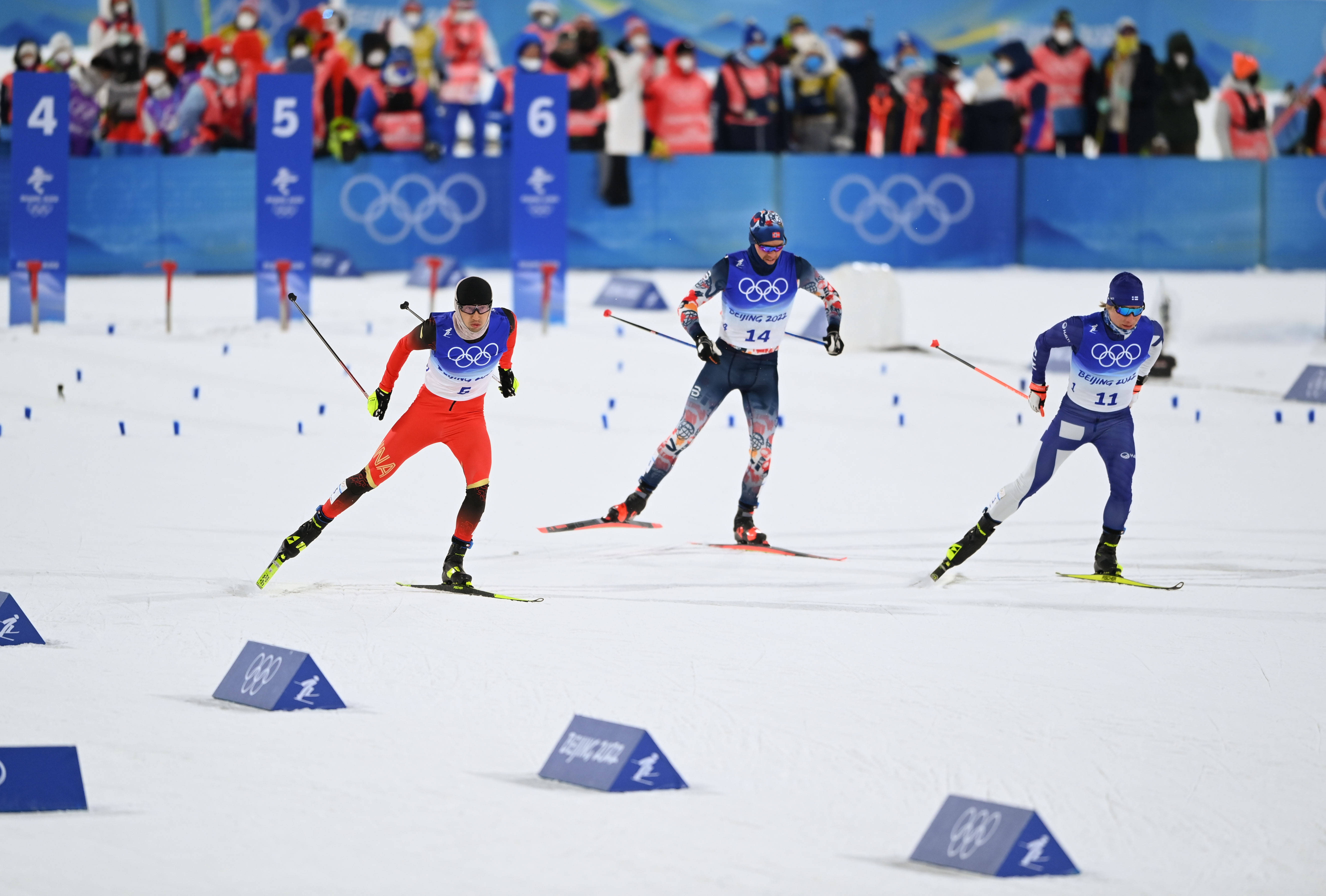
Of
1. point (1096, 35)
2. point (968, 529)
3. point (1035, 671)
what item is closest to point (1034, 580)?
point (968, 529)

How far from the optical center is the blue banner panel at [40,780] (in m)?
5.55

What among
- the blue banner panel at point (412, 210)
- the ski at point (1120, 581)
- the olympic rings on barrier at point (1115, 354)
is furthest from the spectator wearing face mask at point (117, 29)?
the ski at point (1120, 581)

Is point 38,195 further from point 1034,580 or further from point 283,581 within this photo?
point 1034,580

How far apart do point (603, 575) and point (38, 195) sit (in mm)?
9977

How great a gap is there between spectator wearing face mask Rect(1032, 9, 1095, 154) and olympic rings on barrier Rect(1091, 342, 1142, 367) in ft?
41.6

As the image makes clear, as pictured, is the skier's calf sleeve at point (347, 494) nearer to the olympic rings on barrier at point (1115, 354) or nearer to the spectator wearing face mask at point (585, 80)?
the olympic rings on barrier at point (1115, 354)

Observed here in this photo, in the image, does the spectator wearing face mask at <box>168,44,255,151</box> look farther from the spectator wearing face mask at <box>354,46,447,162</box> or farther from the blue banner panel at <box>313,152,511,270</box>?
the spectator wearing face mask at <box>354,46,447,162</box>

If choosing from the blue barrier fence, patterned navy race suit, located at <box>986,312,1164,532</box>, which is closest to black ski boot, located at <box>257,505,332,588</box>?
patterned navy race suit, located at <box>986,312,1164,532</box>

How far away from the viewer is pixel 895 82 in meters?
21.0

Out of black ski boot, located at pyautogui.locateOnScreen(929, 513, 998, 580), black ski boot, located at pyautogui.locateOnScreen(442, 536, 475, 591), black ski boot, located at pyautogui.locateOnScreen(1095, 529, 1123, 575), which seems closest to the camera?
black ski boot, located at pyautogui.locateOnScreen(442, 536, 475, 591)

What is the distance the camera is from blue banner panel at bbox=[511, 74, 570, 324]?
17.5m

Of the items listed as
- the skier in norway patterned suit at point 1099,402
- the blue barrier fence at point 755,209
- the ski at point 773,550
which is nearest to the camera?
Answer: the skier in norway patterned suit at point 1099,402

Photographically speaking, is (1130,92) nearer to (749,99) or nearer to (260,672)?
(749,99)

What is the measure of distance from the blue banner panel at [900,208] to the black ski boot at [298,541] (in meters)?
12.2
